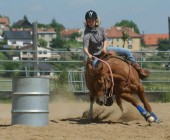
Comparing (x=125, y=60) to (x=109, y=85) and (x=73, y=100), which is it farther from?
(x=73, y=100)

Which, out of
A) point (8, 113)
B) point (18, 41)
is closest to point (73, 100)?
point (8, 113)

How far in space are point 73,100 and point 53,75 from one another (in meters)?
1.78

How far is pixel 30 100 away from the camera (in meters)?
8.06

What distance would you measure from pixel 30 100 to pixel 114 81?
1.44 metres

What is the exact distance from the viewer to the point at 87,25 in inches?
352

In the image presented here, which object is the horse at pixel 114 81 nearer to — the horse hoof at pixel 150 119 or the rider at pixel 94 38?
the horse hoof at pixel 150 119

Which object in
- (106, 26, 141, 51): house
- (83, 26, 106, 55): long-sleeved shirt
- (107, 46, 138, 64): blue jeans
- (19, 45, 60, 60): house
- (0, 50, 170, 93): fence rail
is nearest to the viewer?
(83, 26, 106, 55): long-sleeved shirt

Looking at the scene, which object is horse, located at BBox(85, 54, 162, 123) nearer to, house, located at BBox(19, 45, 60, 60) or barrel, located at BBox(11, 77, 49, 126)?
barrel, located at BBox(11, 77, 49, 126)

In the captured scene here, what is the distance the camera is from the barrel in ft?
26.3

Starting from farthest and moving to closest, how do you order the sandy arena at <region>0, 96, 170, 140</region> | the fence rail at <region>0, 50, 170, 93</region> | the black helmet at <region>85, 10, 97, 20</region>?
1. the fence rail at <region>0, 50, 170, 93</region>
2. the black helmet at <region>85, 10, 97, 20</region>
3. the sandy arena at <region>0, 96, 170, 140</region>

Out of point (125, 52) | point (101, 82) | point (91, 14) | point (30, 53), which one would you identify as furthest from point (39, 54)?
point (101, 82)

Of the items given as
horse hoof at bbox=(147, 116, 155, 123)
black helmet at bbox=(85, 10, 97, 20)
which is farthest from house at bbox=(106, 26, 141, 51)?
horse hoof at bbox=(147, 116, 155, 123)

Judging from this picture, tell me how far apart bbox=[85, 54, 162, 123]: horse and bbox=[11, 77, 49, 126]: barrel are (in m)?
0.84

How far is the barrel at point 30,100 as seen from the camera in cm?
802
